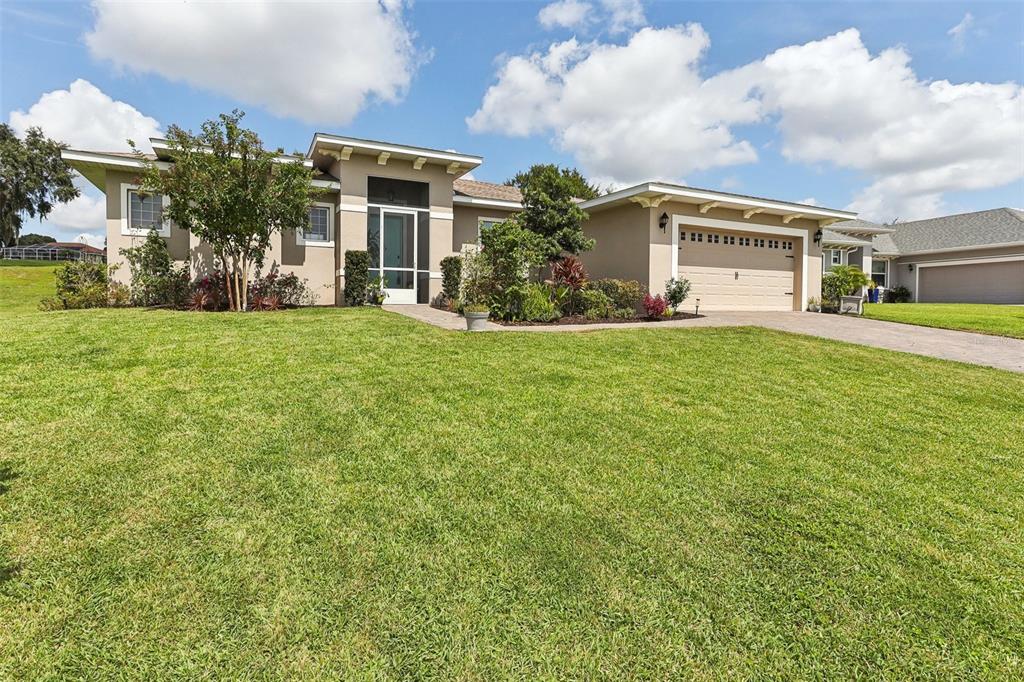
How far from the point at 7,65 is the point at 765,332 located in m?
15.8

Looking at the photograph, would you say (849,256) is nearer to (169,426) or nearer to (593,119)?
(593,119)

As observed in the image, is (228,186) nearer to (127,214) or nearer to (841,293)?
(127,214)

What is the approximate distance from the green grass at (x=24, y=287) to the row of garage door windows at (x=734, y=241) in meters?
17.6

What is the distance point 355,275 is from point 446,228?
3.11m

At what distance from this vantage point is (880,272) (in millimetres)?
29344

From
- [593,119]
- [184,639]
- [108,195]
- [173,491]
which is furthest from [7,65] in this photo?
[593,119]

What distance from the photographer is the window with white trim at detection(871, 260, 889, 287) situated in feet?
95.6

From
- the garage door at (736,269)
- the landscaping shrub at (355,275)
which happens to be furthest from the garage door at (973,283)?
the landscaping shrub at (355,275)

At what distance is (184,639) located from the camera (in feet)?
6.61

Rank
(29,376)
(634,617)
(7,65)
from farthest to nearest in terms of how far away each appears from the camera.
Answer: (7,65), (29,376), (634,617)

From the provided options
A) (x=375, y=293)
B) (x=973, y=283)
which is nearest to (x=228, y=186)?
(x=375, y=293)

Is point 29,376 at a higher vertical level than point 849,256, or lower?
lower

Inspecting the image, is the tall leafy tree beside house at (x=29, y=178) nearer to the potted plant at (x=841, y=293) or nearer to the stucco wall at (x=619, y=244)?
the stucco wall at (x=619, y=244)

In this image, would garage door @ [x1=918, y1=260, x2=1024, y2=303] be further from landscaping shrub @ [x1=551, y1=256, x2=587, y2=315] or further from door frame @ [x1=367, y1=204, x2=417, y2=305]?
door frame @ [x1=367, y1=204, x2=417, y2=305]
